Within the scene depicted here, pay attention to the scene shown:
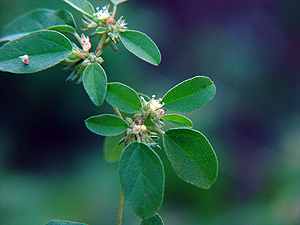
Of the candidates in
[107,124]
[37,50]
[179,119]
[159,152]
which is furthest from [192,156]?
[159,152]

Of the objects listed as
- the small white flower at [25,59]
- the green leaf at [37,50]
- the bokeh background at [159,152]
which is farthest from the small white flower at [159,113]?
the bokeh background at [159,152]

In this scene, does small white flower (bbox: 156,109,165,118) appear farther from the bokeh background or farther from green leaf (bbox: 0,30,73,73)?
the bokeh background

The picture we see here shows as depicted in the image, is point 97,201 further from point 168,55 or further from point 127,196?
point 168,55

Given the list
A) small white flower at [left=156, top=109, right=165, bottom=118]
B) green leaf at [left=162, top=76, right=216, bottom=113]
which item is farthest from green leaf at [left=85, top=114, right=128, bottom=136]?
green leaf at [left=162, top=76, right=216, bottom=113]

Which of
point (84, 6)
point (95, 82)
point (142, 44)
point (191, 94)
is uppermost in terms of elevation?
point (84, 6)

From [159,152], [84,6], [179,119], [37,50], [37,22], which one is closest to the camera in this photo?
[37,50]

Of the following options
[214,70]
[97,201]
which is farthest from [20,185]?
[214,70]

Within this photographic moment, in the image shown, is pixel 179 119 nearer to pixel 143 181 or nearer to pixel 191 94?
pixel 191 94
